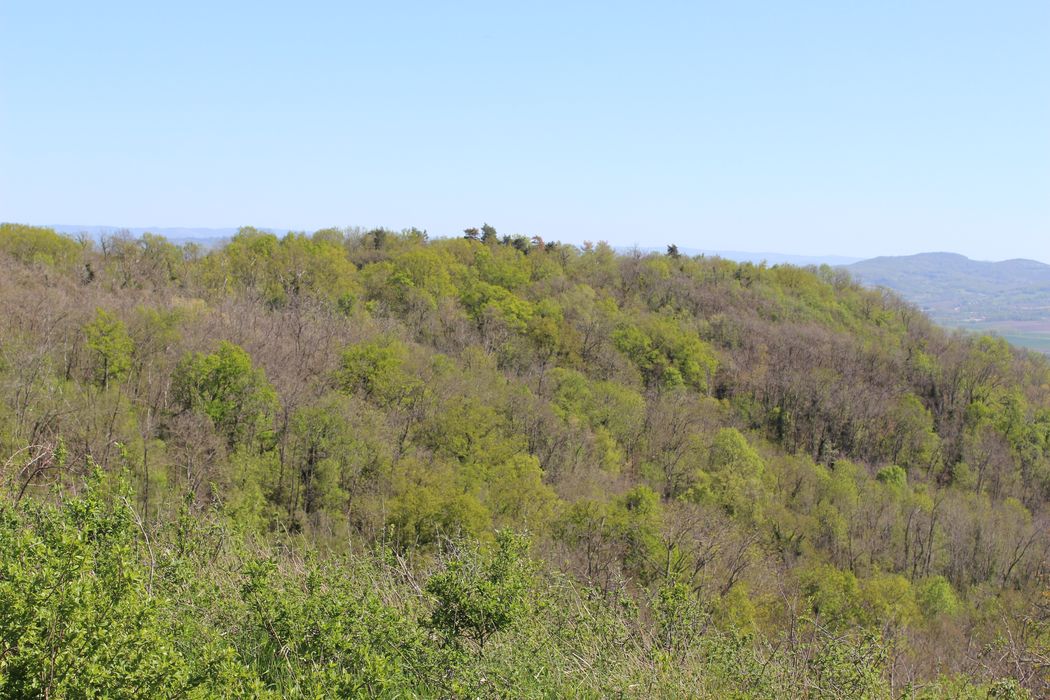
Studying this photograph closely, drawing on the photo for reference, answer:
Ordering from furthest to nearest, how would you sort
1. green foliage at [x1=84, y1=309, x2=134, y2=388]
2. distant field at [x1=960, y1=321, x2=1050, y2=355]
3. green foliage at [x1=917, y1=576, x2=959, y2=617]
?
distant field at [x1=960, y1=321, x2=1050, y2=355]
green foliage at [x1=917, y1=576, x2=959, y2=617]
green foliage at [x1=84, y1=309, x2=134, y2=388]

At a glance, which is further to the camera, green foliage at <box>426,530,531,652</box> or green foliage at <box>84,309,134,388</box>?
green foliage at <box>84,309,134,388</box>

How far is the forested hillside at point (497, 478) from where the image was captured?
678 centimetres

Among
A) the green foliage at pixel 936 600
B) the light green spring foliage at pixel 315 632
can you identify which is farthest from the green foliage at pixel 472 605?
the green foliage at pixel 936 600

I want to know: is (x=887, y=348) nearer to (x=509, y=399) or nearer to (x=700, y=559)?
(x=509, y=399)

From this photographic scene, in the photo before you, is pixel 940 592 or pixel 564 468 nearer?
pixel 940 592

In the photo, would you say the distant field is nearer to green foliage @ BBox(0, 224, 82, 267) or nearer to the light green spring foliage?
green foliage @ BBox(0, 224, 82, 267)

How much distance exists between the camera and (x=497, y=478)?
28.6 m

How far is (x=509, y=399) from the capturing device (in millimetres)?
37219

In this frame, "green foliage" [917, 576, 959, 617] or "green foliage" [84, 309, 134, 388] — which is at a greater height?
"green foliage" [84, 309, 134, 388]

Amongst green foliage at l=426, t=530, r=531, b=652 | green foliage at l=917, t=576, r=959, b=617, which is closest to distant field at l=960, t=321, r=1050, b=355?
green foliage at l=917, t=576, r=959, b=617

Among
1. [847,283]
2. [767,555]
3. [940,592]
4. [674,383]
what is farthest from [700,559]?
[847,283]

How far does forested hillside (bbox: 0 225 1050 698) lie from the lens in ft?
22.2

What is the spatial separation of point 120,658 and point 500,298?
168ft

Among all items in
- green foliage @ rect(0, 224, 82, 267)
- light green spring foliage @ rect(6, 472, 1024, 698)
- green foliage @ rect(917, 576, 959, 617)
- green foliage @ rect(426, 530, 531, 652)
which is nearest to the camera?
light green spring foliage @ rect(6, 472, 1024, 698)
